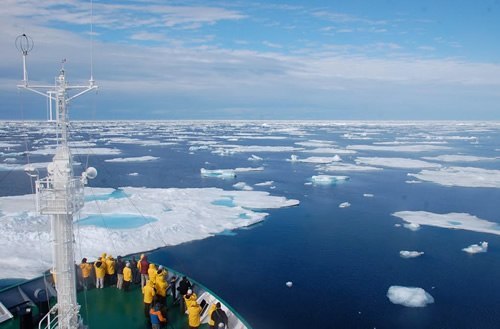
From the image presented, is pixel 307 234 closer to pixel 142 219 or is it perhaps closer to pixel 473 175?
pixel 142 219

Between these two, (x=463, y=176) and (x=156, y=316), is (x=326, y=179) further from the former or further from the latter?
(x=156, y=316)

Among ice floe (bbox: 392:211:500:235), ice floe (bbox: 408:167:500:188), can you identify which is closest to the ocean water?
ice floe (bbox: 392:211:500:235)

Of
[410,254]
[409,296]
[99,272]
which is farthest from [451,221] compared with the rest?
[99,272]

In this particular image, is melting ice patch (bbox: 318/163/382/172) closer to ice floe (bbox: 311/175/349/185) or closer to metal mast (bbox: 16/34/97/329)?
ice floe (bbox: 311/175/349/185)

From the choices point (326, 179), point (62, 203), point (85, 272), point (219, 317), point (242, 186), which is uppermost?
point (62, 203)

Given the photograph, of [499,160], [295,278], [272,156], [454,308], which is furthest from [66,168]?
[499,160]
